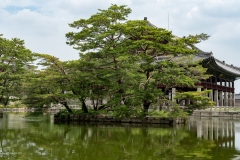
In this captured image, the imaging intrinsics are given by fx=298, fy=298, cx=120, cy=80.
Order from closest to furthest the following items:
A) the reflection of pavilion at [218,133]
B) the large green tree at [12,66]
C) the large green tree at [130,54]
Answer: the reflection of pavilion at [218,133] → the large green tree at [130,54] → the large green tree at [12,66]

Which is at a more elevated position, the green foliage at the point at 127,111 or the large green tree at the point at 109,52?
the large green tree at the point at 109,52

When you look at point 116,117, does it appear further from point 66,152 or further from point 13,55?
point 13,55

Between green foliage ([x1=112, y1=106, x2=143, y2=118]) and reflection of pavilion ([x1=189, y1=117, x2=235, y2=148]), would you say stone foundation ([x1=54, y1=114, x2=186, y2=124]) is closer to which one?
green foliage ([x1=112, y1=106, x2=143, y2=118])

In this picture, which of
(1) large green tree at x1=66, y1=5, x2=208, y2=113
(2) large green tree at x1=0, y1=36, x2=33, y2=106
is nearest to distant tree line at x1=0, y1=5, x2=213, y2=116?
(1) large green tree at x1=66, y1=5, x2=208, y2=113

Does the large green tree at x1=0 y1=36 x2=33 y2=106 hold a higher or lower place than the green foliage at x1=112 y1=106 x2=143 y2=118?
higher

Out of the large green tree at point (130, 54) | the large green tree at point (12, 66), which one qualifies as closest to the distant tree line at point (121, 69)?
the large green tree at point (130, 54)

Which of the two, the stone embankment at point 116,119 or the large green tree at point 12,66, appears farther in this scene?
the large green tree at point 12,66

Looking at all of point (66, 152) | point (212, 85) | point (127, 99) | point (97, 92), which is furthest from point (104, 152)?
point (212, 85)

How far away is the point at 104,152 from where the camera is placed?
31.6 feet

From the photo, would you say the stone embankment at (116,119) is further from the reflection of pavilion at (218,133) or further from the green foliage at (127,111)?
the reflection of pavilion at (218,133)

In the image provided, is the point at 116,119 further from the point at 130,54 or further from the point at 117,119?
the point at 130,54

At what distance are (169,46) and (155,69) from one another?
2234 mm

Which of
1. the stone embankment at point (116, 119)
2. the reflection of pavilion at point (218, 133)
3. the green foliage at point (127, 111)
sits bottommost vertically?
the reflection of pavilion at point (218, 133)

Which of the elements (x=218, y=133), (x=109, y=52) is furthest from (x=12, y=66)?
(x=218, y=133)
